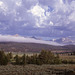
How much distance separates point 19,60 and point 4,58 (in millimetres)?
6903

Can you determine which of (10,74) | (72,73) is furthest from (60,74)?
(10,74)

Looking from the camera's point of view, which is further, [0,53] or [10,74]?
[0,53]

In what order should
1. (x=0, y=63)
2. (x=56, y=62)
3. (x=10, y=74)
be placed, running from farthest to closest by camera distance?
1. (x=56, y=62)
2. (x=0, y=63)
3. (x=10, y=74)

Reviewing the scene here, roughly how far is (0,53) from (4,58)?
3.86 m

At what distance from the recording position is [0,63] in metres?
78.4

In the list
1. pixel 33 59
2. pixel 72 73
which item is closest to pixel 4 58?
pixel 33 59

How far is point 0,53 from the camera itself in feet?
271

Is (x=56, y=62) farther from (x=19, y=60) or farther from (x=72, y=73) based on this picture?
(x=72, y=73)

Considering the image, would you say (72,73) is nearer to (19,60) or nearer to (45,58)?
(19,60)

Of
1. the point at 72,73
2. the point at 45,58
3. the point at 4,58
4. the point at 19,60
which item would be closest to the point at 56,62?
the point at 45,58

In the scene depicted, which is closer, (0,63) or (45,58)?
(0,63)

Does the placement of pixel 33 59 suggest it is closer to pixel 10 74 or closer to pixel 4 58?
pixel 4 58

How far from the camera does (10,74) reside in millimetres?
43094

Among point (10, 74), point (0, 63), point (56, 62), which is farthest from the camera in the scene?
point (56, 62)
